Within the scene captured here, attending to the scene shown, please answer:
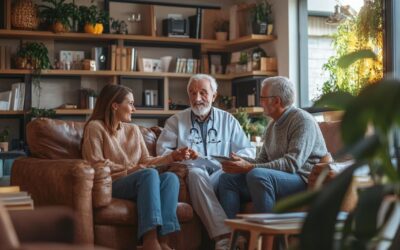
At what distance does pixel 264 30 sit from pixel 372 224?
6826 millimetres

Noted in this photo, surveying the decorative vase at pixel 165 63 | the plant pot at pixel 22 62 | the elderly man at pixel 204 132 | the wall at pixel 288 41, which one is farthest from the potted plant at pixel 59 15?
the elderly man at pixel 204 132

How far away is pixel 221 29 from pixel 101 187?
4.68 m

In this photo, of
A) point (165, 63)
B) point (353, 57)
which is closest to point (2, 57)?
point (165, 63)

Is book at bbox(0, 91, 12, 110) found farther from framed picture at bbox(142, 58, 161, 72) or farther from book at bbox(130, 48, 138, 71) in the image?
framed picture at bbox(142, 58, 161, 72)

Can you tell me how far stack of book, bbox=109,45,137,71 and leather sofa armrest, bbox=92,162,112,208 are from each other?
13.1 feet

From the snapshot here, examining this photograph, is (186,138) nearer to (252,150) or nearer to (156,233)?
(252,150)

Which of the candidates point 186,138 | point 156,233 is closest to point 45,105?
point 186,138

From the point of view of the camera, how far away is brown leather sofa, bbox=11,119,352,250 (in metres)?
4.18

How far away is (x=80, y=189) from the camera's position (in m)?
4.16

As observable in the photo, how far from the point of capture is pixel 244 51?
8.39 m

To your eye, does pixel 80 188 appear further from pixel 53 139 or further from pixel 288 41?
pixel 288 41

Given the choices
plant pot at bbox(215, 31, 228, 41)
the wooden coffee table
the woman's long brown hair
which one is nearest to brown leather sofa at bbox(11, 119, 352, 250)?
the woman's long brown hair

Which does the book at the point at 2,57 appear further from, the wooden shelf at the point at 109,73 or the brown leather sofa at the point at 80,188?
the brown leather sofa at the point at 80,188

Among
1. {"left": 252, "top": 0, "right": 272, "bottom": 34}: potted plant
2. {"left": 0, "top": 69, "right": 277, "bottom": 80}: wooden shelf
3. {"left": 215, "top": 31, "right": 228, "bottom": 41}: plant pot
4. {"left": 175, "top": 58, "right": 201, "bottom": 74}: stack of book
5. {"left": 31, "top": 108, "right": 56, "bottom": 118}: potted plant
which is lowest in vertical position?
{"left": 31, "top": 108, "right": 56, "bottom": 118}: potted plant
